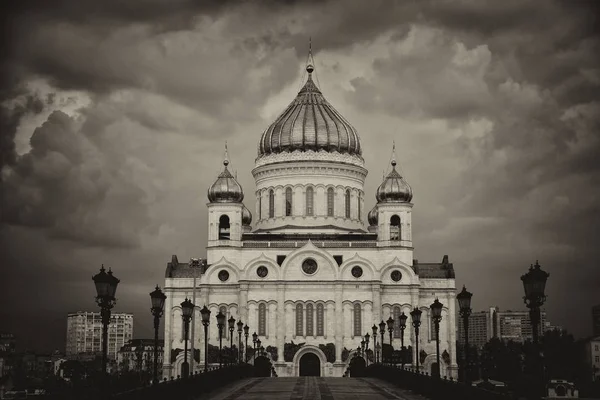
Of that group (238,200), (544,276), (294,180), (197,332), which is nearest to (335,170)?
(294,180)

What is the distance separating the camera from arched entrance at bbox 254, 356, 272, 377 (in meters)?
80.6

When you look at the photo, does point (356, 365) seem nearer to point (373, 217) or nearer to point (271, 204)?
point (271, 204)

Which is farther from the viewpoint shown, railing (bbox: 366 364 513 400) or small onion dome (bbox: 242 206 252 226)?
small onion dome (bbox: 242 206 252 226)

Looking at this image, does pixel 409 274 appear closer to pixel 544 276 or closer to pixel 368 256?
pixel 368 256

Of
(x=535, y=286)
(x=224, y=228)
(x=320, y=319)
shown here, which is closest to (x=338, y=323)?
(x=320, y=319)

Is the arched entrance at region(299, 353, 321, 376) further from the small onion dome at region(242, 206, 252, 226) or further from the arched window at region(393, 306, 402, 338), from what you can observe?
the small onion dome at region(242, 206, 252, 226)

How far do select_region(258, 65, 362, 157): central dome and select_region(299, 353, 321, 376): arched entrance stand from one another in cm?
1850

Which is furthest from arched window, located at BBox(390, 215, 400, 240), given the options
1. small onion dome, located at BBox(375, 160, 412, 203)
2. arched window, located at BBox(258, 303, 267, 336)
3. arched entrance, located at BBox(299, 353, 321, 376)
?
arched window, located at BBox(258, 303, 267, 336)

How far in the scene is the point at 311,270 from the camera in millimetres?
85688

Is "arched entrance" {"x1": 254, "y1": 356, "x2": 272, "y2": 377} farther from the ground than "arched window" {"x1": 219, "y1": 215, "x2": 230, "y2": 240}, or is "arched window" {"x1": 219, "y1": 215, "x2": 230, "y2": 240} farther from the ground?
"arched window" {"x1": 219, "y1": 215, "x2": 230, "y2": 240}

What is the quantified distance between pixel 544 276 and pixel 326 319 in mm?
57088

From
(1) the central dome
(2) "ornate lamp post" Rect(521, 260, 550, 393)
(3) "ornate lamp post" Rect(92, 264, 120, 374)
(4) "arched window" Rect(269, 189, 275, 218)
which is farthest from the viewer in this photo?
(1) the central dome

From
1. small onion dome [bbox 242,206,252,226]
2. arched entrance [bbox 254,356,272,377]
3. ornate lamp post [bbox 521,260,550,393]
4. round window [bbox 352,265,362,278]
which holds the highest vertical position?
small onion dome [bbox 242,206,252,226]

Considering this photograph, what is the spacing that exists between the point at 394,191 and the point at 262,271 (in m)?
12.6
